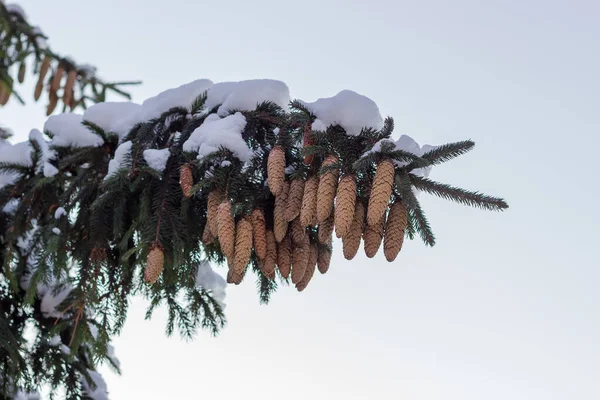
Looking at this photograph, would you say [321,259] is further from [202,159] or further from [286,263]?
[202,159]

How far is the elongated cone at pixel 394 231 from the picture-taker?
2.39m

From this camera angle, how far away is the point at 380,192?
2.28 meters

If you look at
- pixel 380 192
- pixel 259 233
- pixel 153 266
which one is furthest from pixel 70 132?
pixel 380 192

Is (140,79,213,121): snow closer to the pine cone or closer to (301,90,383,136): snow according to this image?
(301,90,383,136): snow

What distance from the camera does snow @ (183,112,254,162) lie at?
2.84 meters

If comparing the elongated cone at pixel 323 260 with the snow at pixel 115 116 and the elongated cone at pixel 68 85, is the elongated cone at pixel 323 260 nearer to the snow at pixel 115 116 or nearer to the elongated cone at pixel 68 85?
the snow at pixel 115 116

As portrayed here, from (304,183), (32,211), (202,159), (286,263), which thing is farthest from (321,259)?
(32,211)

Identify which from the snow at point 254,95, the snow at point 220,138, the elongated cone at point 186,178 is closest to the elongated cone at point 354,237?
the snow at point 220,138

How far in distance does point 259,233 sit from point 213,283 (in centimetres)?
143

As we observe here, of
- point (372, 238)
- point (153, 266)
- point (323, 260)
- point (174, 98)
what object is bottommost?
point (153, 266)

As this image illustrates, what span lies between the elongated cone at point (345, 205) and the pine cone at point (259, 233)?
0.44m

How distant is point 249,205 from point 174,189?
0.53 metres

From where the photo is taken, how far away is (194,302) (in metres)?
3.83

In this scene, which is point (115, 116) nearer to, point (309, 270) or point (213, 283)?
point (213, 283)
